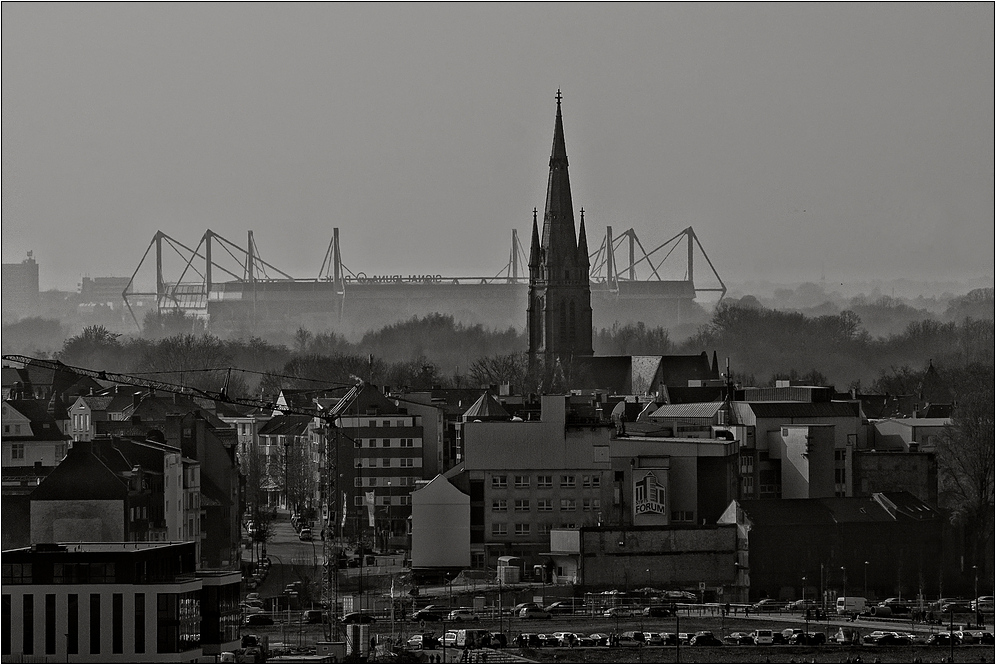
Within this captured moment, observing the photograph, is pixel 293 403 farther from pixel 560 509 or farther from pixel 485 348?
pixel 485 348

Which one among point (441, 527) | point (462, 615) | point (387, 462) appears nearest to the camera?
point (462, 615)

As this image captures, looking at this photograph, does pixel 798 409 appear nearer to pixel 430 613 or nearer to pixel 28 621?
pixel 430 613

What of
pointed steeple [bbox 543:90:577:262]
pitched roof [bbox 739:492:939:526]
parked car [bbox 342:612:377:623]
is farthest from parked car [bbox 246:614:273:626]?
pointed steeple [bbox 543:90:577:262]

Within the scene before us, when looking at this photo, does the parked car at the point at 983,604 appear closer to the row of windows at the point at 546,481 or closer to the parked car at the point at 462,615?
the row of windows at the point at 546,481

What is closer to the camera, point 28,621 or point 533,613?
point 28,621

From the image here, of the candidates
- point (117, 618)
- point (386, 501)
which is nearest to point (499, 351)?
point (386, 501)

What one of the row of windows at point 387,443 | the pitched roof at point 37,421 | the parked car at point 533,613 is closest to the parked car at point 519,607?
the parked car at point 533,613

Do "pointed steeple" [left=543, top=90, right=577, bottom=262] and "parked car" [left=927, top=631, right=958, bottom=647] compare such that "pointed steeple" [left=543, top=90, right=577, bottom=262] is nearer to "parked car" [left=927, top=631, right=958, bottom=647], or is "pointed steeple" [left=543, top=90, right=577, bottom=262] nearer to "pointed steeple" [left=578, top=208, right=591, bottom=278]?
"pointed steeple" [left=578, top=208, right=591, bottom=278]
